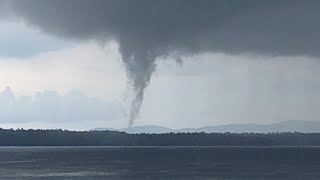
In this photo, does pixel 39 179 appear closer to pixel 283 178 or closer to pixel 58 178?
pixel 58 178

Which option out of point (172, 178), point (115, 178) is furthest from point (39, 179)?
point (172, 178)

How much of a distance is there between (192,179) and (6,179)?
4647 centimetres

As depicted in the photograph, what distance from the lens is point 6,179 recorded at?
148m

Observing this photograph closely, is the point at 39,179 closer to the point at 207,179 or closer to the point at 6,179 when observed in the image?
the point at 6,179

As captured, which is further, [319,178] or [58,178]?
[58,178]

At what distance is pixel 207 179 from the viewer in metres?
142

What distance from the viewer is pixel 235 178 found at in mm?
146250

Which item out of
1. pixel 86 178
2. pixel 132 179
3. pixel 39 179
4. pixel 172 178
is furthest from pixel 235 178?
pixel 39 179

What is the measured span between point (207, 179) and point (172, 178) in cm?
908

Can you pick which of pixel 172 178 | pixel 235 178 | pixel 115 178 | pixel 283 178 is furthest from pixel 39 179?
pixel 283 178

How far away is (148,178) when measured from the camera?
148500mm

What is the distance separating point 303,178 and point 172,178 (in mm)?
31838

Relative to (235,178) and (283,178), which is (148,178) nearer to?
(235,178)

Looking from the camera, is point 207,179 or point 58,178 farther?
point 58,178
